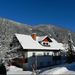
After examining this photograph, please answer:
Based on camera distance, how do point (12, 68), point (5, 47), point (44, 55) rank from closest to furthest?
point (5, 47) → point (12, 68) → point (44, 55)

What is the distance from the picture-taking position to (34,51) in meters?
43.2

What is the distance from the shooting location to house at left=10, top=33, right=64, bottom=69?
41094 mm

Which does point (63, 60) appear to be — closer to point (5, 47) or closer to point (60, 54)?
point (60, 54)

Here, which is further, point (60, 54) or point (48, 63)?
point (60, 54)

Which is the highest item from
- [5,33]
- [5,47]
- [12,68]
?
[5,33]

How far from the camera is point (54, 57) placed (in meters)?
49.4

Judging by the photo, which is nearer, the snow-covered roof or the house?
the house

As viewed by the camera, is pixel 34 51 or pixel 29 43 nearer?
pixel 34 51

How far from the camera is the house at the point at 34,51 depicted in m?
41.1

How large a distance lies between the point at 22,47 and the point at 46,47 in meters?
8.19

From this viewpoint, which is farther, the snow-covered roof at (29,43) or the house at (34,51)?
the snow-covered roof at (29,43)

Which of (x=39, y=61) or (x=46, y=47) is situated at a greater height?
(x=46, y=47)

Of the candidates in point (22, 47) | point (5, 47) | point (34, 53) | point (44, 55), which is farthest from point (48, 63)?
point (5, 47)

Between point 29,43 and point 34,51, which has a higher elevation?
point 29,43
